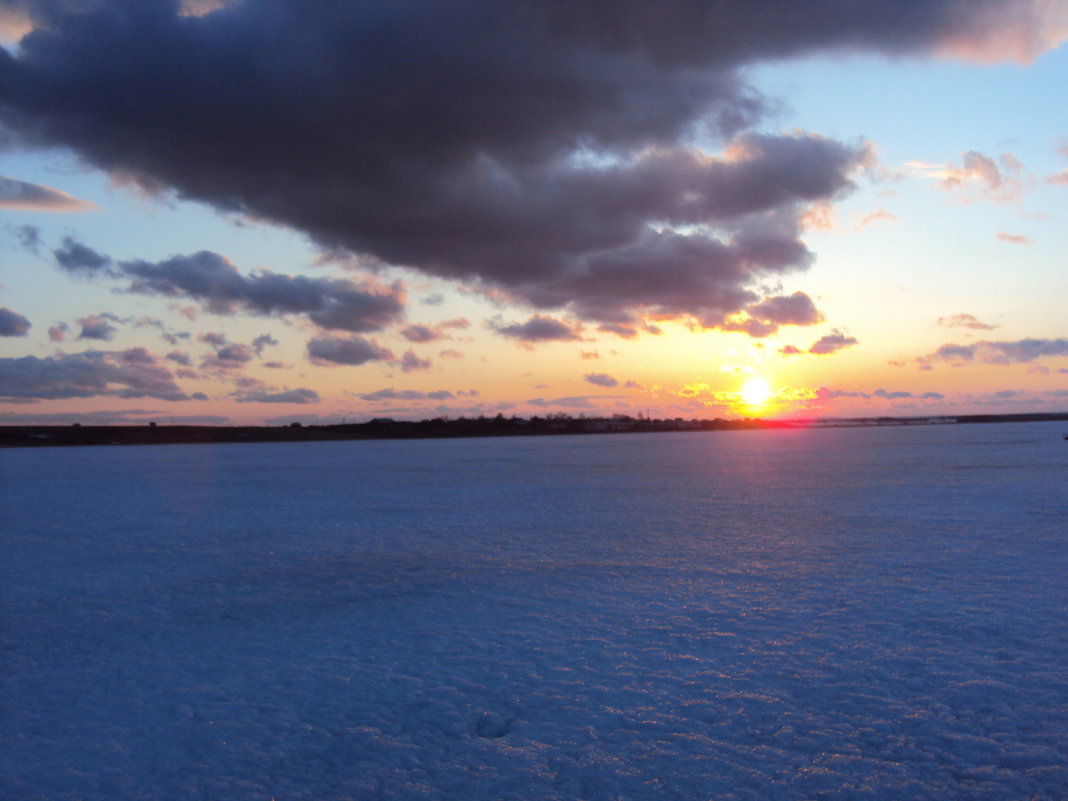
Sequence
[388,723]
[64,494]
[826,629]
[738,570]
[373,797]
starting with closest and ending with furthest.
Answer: [373,797], [388,723], [826,629], [738,570], [64,494]

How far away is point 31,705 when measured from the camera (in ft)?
23.4

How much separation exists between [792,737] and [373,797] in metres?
3.25

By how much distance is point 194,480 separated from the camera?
122 feet

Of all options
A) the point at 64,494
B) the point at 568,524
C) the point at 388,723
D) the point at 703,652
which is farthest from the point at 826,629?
the point at 64,494

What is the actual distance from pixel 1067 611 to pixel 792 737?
5427mm

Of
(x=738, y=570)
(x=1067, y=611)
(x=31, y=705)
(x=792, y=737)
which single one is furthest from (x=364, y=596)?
(x=1067, y=611)

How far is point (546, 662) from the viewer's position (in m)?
8.05

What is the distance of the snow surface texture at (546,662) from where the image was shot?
5.68 metres

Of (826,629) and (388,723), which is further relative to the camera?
(826,629)

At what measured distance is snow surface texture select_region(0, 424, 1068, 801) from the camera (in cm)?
568

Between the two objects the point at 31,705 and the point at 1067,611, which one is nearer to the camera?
the point at 31,705

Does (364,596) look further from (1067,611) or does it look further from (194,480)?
(194,480)

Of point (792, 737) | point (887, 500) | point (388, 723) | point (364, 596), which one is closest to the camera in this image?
point (792, 737)

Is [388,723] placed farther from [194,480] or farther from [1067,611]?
[194,480]
